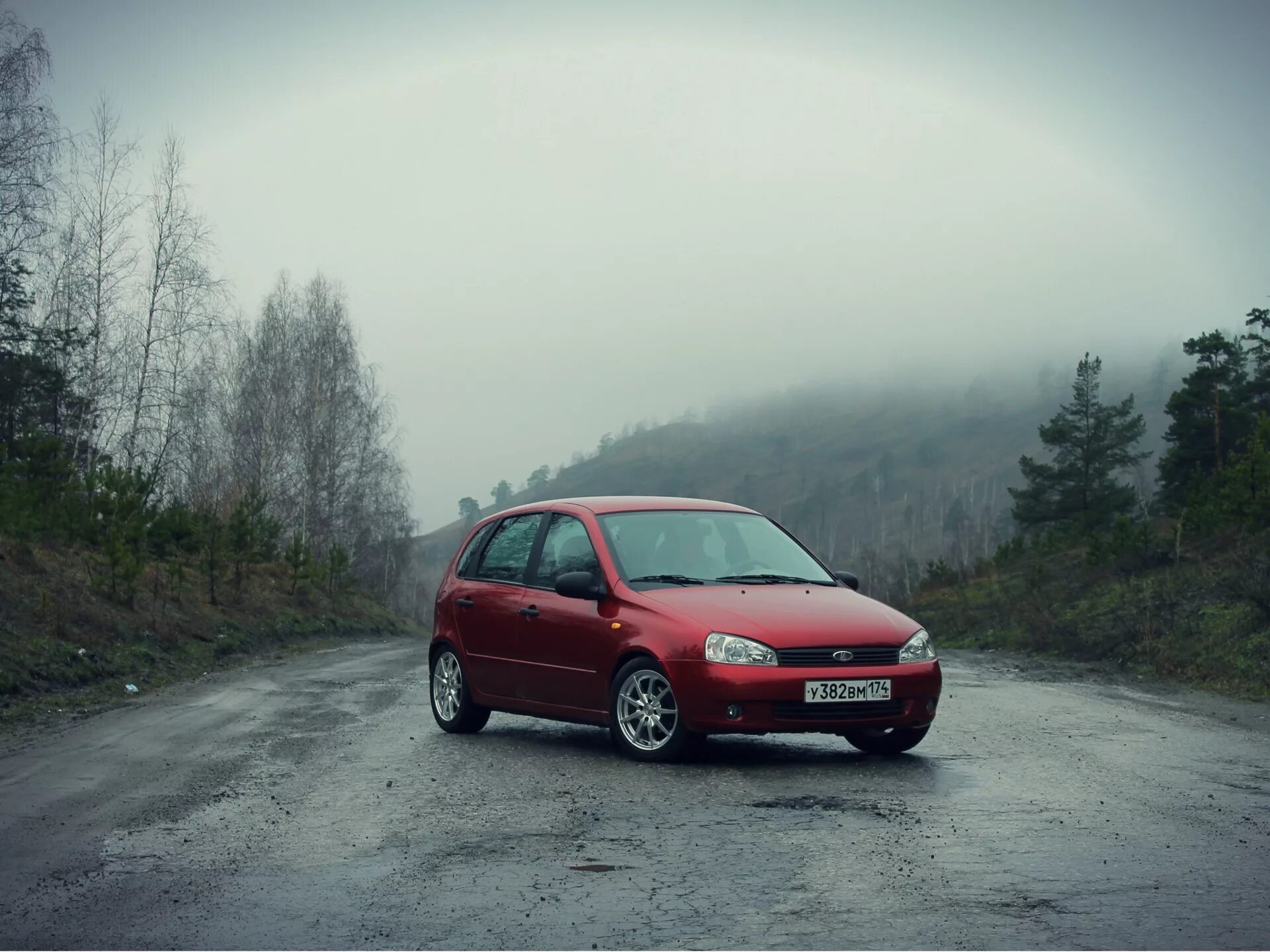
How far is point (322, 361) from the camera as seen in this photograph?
52.3 meters

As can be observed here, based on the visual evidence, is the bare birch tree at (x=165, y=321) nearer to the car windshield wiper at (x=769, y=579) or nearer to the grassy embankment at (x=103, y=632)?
the grassy embankment at (x=103, y=632)

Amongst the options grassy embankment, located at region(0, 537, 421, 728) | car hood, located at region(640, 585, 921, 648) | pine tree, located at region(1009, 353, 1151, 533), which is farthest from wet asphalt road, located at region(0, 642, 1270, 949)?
pine tree, located at region(1009, 353, 1151, 533)

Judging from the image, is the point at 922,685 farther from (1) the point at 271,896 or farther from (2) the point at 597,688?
(1) the point at 271,896

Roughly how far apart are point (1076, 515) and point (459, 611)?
4664cm

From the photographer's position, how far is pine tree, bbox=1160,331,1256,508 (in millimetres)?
44281

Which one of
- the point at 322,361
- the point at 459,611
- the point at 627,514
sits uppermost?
the point at 322,361

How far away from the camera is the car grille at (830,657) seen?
8.28m

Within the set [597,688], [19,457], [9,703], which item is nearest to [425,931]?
[597,688]

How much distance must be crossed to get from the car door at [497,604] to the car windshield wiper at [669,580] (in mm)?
1183

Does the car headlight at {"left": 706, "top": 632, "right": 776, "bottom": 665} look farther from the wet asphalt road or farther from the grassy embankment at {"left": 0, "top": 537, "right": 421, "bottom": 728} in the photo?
the grassy embankment at {"left": 0, "top": 537, "right": 421, "bottom": 728}

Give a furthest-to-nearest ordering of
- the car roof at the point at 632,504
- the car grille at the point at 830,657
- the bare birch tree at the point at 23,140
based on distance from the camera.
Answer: the bare birch tree at the point at 23,140 < the car roof at the point at 632,504 < the car grille at the point at 830,657

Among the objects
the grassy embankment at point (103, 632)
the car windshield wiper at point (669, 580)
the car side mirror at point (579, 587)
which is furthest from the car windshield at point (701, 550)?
the grassy embankment at point (103, 632)

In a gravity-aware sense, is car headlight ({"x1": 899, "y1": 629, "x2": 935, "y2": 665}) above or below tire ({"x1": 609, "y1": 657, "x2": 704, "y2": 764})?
above

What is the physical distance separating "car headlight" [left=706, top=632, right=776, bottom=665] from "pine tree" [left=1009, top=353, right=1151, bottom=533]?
4738 cm
